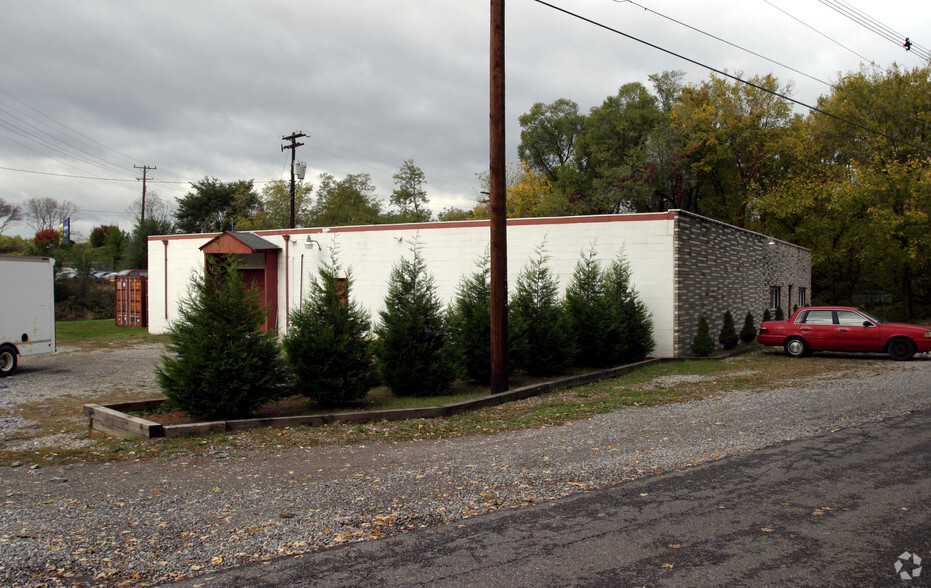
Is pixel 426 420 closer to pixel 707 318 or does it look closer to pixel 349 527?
pixel 349 527

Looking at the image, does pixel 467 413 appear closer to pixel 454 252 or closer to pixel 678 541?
pixel 678 541

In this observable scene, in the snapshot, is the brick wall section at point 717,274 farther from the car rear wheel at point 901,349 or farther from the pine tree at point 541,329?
the pine tree at point 541,329

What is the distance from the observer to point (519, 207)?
174ft

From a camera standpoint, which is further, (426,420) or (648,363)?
(648,363)

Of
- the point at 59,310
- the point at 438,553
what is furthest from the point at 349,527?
the point at 59,310

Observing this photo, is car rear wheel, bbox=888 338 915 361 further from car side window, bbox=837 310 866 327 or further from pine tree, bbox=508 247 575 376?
pine tree, bbox=508 247 575 376

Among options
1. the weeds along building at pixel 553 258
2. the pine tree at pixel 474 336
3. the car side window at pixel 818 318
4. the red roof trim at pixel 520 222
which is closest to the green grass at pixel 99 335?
the weeds along building at pixel 553 258

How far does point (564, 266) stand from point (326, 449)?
1195 centimetres

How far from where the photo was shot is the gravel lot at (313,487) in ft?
15.1

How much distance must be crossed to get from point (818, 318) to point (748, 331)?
13.7ft

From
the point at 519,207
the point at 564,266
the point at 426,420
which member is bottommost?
the point at 426,420

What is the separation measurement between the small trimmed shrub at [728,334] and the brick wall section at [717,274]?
0.16 meters

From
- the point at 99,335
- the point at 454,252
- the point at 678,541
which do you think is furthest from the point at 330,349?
the point at 99,335

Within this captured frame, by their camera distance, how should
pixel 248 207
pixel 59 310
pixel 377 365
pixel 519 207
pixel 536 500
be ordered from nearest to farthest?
pixel 536 500 < pixel 377 365 < pixel 59 310 < pixel 519 207 < pixel 248 207
